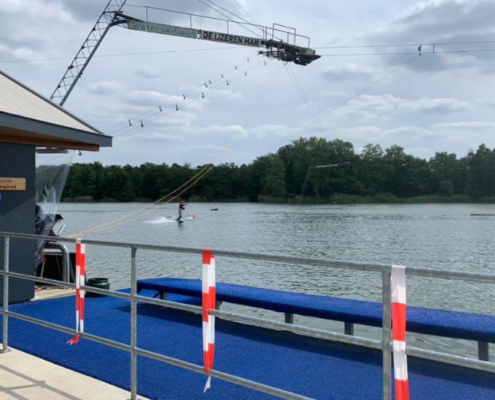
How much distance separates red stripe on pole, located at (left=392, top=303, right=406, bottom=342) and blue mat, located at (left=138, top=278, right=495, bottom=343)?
125 inches

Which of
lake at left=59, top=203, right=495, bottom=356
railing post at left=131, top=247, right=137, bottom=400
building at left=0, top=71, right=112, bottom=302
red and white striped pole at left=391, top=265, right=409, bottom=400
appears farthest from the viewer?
lake at left=59, top=203, right=495, bottom=356

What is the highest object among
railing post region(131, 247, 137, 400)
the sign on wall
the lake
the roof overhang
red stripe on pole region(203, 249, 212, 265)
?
the roof overhang

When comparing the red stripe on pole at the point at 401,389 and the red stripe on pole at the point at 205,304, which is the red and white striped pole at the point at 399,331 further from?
the red stripe on pole at the point at 205,304

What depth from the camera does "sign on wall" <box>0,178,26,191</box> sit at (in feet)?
25.7

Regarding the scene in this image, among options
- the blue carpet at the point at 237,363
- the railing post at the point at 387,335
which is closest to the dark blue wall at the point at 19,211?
the blue carpet at the point at 237,363

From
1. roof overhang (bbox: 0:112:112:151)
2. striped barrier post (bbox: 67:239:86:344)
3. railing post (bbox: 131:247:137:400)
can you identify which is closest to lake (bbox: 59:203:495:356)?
roof overhang (bbox: 0:112:112:151)

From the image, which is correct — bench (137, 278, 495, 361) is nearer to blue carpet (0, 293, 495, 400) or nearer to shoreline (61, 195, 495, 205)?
blue carpet (0, 293, 495, 400)

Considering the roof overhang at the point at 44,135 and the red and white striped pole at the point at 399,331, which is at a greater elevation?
the roof overhang at the point at 44,135

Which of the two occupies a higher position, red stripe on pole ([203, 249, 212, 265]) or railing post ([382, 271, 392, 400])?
red stripe on pole ([203, 249, 212, 265])

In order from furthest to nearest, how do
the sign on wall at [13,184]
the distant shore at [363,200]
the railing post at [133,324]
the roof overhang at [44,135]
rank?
the distant shore at [363,200], the sign on wall at [13,184], the roof overhang at [44,135], the railing post at [133,324]

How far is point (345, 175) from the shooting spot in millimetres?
123125

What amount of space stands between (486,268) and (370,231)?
68.8ft

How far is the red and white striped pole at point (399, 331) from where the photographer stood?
2656 millimetres

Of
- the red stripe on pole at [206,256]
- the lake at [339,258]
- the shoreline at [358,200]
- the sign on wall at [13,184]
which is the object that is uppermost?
the sign on wall at [13,184]
